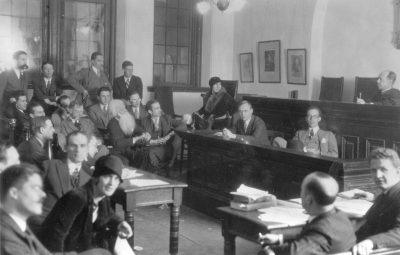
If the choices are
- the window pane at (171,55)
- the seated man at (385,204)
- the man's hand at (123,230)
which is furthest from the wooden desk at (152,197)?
the window pane at (171,55)

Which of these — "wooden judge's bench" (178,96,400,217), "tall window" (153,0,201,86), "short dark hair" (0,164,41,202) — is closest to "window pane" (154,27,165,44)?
"tall window" (153,0,201,86)

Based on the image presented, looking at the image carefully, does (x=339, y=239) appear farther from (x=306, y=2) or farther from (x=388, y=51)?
(x=306, y=2)

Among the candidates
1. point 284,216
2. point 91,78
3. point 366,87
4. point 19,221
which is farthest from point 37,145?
point 366,87

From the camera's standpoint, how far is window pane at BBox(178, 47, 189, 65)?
1242cm

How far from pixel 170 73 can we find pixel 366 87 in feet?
14.5

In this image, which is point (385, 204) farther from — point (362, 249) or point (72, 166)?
point (72, 166)

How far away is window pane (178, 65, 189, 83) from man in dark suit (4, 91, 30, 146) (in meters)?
4.16

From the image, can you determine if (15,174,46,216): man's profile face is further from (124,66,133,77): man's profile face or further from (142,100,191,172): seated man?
(124,66,133,77): man's profile face

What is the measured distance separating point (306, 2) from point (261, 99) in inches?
114

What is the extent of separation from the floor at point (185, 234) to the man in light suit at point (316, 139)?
145cm

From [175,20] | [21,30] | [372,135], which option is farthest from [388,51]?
[21,30]

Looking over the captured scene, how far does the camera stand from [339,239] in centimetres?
286

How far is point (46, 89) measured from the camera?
9719 mm

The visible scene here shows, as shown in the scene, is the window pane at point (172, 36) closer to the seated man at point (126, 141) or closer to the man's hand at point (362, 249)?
the seated man at point (126, 141)
